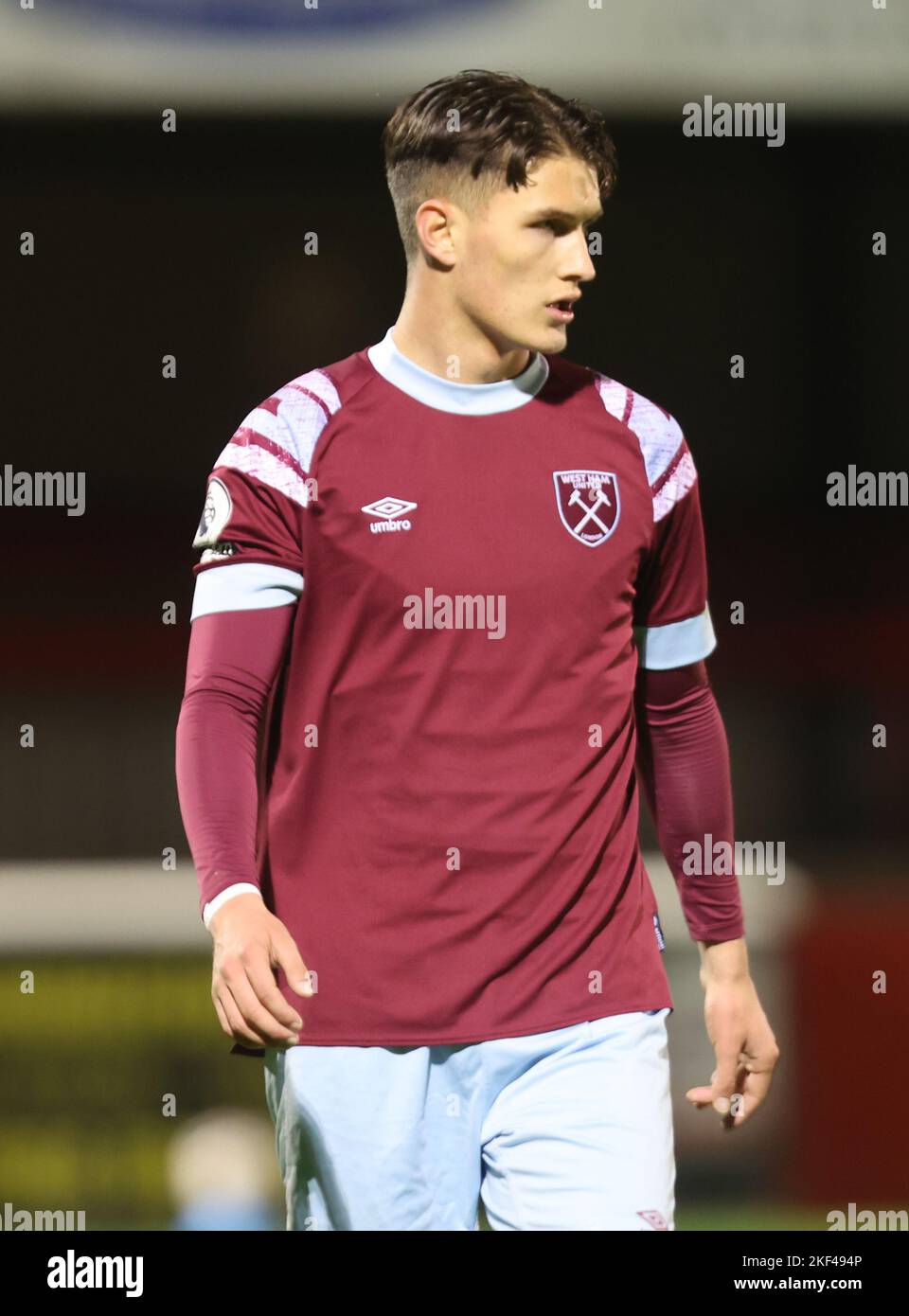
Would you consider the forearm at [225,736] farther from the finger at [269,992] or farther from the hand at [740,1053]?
the hand at [740,1053]

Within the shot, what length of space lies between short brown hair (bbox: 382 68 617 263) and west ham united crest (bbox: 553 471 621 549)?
0.41 m

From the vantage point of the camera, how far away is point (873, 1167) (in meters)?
5.72

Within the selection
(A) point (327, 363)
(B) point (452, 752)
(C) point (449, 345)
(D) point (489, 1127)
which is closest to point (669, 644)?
(B) point (452, 752)

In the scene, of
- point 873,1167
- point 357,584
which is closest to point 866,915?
point 873,1167

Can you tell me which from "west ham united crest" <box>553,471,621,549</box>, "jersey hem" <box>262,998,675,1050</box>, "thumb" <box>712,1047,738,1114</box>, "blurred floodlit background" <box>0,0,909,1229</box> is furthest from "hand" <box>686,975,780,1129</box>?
"blurred floodlit background" <box>0,0,909,1229</box>

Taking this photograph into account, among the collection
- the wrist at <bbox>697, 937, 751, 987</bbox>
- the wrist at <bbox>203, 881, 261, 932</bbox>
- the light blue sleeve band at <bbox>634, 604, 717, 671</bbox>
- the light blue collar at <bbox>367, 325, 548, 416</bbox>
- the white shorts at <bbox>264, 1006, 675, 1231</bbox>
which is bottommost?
the white shorts at <bbox>264, 1006, 675, 1231</bbox>

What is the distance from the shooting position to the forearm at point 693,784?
2.94 metres

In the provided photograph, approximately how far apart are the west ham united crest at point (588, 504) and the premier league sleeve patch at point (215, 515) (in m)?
0.46

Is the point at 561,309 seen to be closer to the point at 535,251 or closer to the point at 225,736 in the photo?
the point at 535,251

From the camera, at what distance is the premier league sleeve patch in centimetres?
269

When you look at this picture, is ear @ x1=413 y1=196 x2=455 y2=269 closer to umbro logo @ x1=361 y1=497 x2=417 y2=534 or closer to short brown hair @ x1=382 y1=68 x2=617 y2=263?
short brown hair @ x1=382 y1=68 x2=617 y2=263

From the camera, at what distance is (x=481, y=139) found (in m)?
2.75

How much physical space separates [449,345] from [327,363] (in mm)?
4121
